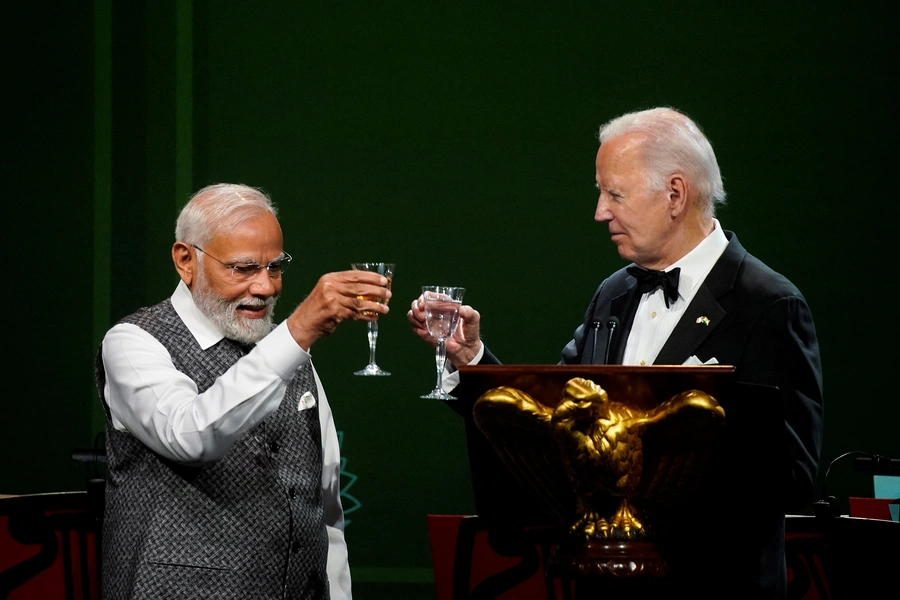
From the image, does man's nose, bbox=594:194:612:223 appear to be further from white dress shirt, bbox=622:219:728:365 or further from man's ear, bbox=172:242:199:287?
man's ear, bbox=172:242:199:287

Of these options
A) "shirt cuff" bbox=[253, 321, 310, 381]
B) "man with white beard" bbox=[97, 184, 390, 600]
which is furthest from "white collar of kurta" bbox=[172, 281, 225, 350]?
"shirt cuff" bbox=[253, 321, 310, 381]

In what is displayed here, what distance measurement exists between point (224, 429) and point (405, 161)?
2885 millimetres

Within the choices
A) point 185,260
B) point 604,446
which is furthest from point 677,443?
point 185,260

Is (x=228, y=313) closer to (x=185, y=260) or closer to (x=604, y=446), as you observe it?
(x=185, y=260)

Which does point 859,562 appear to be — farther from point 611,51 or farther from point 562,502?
point 611,51

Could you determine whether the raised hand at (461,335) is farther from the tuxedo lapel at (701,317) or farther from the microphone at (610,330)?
the tuxedo lapel at (701,317)

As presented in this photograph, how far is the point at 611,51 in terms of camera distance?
14.9ft

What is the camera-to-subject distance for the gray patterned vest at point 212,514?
1.95 m

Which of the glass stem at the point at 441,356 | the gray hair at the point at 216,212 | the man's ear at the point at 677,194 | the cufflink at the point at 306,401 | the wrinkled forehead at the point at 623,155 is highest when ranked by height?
the wrinkled forehead at the point at 623,155

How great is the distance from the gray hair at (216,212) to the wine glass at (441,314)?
42 cm

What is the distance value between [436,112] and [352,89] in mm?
409

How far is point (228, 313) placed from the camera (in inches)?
85.8

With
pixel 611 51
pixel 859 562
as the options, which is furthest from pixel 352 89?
pixel 859 562

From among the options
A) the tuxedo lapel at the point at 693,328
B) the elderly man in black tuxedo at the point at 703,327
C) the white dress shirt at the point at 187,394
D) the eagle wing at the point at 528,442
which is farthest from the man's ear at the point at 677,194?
the eagle wing at the point at 528,442
